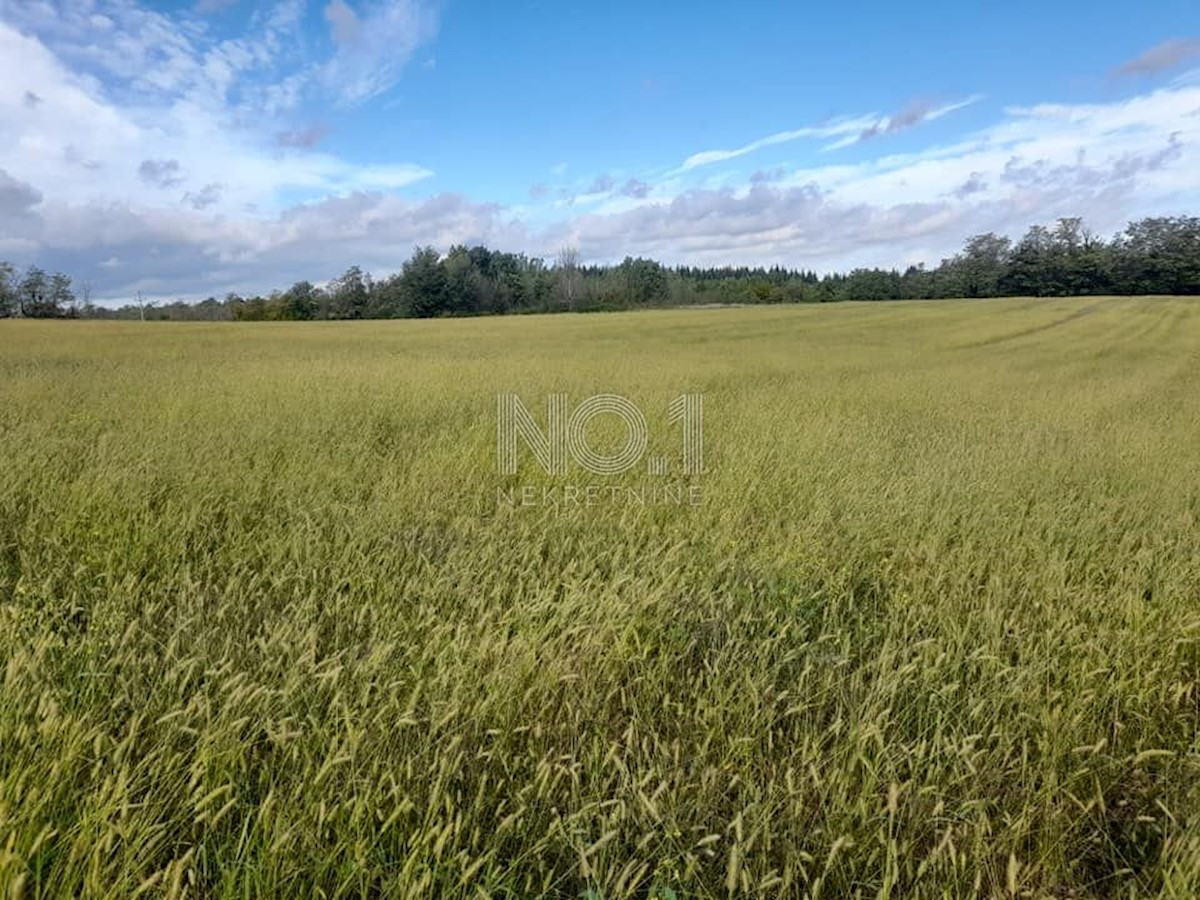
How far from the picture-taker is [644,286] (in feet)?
296

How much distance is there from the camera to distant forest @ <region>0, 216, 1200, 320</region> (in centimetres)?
6247

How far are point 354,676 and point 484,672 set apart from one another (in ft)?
1.51

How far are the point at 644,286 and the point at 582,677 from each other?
91906 mm

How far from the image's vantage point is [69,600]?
2617mm

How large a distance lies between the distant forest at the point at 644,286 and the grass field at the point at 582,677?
65532 millimetres

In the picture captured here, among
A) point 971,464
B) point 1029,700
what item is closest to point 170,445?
point 1029,700

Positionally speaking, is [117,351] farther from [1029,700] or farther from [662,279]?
[662,279]

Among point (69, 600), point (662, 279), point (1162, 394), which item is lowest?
point (1162, 394)

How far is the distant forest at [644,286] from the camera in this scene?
62469 mm

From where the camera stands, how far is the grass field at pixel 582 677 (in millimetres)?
1589

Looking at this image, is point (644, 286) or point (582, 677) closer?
point (582, 677)

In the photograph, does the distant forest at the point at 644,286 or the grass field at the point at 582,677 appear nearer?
the grass field at the point at 582,677

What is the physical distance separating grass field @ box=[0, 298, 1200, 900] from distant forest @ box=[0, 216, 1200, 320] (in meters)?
65.5

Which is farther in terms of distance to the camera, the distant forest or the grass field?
the distant forest
